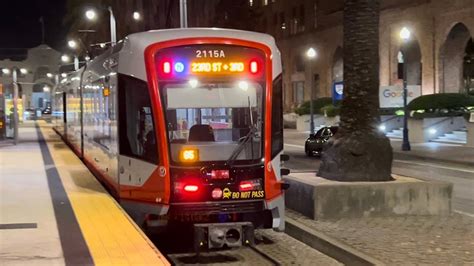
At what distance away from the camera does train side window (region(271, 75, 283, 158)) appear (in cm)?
930

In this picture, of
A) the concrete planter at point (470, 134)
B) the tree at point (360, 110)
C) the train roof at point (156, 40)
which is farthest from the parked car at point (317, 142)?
the train roof at point (156, 40)

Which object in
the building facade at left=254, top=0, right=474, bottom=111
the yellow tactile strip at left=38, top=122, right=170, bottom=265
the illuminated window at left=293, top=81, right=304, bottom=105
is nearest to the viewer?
the yellow tactile strip at left=38, top=122, right=170, bottom=265

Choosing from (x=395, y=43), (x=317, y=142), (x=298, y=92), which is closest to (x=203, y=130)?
Result: (x=317, y=142)

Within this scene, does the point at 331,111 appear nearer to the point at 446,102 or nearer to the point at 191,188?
the point at 446,102

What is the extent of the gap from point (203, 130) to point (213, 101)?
0.42 metres

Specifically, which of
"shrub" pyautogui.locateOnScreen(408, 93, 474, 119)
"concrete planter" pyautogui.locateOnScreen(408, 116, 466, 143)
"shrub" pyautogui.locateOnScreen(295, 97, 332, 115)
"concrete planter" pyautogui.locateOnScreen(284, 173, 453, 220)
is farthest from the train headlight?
"shrub" pyautogui.locateOnScreen(295, 97, 332, 115)

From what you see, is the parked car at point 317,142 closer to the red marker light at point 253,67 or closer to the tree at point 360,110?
the tree at point 360,110

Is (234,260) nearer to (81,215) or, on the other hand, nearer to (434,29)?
(81,215)

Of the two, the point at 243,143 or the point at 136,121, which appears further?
the point at 136,121

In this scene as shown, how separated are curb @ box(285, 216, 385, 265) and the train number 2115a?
A: 287 centimetres

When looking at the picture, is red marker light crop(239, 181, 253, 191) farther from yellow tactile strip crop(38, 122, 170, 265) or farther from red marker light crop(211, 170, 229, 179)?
yellow tactile strip crop(38, 122, 170, 265)

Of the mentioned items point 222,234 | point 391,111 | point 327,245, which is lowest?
point 327,245

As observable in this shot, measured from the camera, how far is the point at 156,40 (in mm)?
9062

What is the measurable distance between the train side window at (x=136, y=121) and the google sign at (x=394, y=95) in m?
36.4
